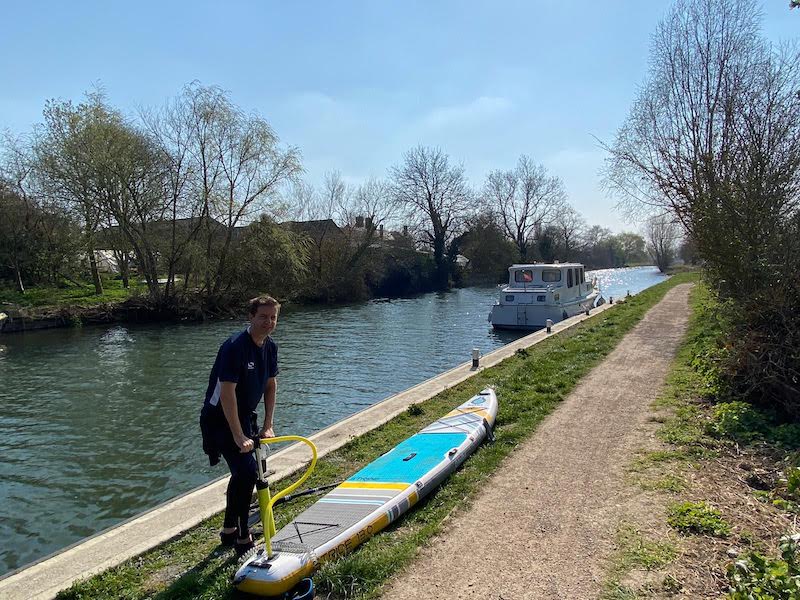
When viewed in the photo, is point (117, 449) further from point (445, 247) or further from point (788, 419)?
point (445, 247)

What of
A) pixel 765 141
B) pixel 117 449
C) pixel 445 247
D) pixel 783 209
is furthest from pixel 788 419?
pixel 445 247

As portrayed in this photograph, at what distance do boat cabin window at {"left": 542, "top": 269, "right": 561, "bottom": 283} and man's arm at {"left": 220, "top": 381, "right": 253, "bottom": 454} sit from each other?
20.2 meters

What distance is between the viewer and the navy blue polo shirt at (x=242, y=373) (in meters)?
3.76

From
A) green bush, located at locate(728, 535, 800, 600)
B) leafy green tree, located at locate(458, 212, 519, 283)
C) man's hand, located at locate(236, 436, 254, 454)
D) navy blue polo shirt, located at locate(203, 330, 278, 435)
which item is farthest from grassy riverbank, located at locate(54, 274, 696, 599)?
leafy green tree, located at locate(458, 212, 519, 283)

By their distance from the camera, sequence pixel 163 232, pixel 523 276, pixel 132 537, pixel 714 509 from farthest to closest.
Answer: pixel 163 232, pixel 523 276, pixel 132 537, pixel 714 509

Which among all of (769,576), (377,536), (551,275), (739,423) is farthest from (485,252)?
(769,576)

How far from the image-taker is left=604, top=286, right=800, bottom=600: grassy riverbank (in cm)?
312

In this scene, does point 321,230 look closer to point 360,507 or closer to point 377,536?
point 360,507

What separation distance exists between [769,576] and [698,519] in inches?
47.2

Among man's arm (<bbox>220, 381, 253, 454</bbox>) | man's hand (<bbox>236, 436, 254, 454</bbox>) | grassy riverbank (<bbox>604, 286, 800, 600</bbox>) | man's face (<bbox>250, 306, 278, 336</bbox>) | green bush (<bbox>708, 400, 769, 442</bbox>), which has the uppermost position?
man's face (<bbox>250, 306, 278, 336</bbox>)

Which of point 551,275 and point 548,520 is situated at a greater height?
point 551,275

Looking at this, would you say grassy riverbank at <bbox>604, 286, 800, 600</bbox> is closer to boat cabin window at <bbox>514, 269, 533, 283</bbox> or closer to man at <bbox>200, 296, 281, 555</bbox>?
man at <bbox>200, 296, 281, 555</bbox>

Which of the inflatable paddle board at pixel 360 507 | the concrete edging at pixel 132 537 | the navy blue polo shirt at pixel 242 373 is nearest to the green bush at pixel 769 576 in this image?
the inflatable paddle board at pixel 360 507

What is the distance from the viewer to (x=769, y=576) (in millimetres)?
2775
